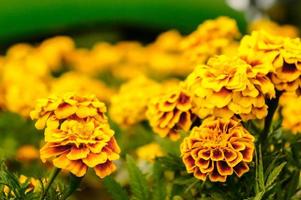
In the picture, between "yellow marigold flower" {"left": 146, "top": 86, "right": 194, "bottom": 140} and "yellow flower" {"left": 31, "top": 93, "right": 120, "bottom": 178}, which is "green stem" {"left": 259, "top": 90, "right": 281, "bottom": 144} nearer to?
"yellow marigold flower" {"left": 146, "top": 86, "right": 194, "bottom": 140}

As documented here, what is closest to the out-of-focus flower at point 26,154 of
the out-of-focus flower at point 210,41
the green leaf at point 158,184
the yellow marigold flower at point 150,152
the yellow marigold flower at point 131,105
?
the yellow marigold flower at point 131,105

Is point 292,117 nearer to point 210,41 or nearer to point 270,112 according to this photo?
point 210,41

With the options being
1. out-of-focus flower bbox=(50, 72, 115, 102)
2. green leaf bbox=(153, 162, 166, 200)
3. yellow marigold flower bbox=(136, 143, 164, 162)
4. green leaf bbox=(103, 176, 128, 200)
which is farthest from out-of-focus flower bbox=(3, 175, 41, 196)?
out-of-focus flower bbox=(50, 72, 115, 102)

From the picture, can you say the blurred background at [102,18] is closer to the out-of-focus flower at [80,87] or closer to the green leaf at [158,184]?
the out-of-focus flower at [80,87]

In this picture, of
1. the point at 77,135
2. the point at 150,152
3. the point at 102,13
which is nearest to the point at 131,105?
the point at 150,152

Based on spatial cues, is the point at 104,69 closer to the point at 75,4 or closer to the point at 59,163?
the point at 75,4

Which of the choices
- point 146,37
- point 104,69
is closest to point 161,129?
point 104,69
